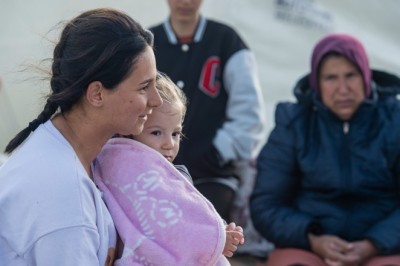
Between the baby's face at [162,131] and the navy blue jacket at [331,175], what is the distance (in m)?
1.56

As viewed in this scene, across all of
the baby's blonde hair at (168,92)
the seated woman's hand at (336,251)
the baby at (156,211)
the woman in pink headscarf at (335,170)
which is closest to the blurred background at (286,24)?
the woman in pink headscarf at (335,170)

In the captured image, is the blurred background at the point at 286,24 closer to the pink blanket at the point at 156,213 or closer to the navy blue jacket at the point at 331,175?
the navy blue jacket at the point at 331,175

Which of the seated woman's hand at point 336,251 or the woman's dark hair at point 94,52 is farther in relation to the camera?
the seated woman's hand at point 336,251

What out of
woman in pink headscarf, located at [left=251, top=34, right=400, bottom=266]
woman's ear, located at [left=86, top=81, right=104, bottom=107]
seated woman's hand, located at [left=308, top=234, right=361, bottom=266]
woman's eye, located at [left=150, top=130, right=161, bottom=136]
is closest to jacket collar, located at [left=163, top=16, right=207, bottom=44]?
woman in pink headscarf, located at [left=251, top=34, right=400, bottom=266]

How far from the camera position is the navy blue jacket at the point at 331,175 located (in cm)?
386

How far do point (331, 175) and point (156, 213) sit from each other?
1787 mm

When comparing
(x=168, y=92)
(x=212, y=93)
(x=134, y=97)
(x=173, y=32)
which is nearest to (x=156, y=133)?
(x=168, y=92)

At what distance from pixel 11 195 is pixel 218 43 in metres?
2.45

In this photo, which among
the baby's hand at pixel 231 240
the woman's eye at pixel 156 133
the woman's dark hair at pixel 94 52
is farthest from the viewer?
the woman's eye at pixel 156 133

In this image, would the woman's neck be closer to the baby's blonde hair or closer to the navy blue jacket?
the baby's blonde hair

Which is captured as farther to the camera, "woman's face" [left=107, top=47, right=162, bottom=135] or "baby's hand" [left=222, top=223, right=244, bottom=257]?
"baby's hand" [left=222, top=223, right=244, bottom=257]

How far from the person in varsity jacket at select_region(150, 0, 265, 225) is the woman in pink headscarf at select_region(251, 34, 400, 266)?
0.35 metres

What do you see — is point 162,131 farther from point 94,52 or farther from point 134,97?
point 94,52

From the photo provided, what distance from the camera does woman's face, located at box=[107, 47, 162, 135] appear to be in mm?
2203
